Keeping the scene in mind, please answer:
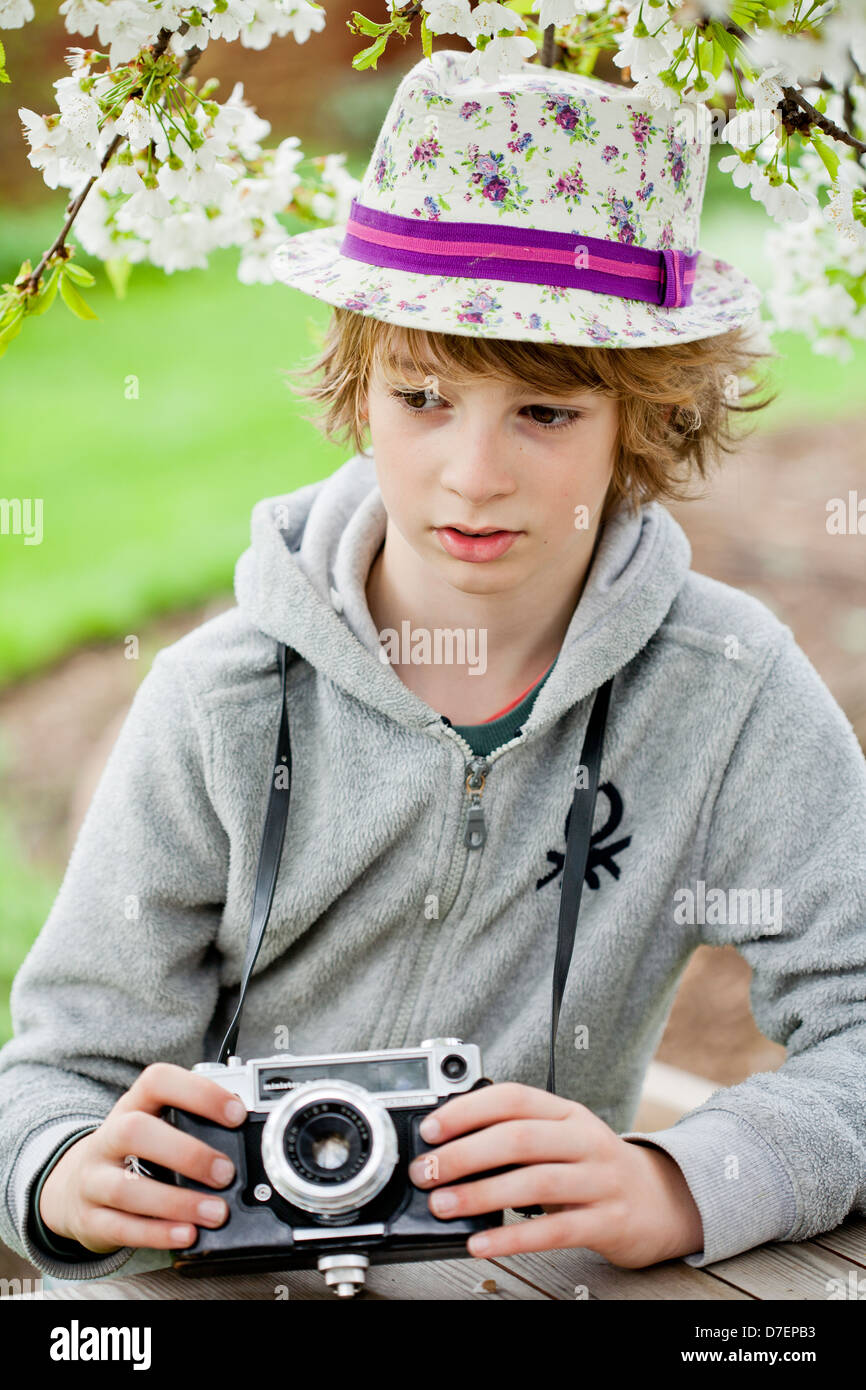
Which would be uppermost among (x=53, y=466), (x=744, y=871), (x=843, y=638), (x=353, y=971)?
(x=53, y=466)

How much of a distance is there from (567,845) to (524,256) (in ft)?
1.74

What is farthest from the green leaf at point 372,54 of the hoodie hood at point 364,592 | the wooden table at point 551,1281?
the wooden table at point 551,1281

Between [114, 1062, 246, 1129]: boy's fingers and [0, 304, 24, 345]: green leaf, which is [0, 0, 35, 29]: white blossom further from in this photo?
[114, 1062, 246, 1129]: boy's fingers

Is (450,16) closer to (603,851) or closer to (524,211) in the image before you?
(524,211)

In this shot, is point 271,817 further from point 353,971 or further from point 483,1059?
point 483,1059

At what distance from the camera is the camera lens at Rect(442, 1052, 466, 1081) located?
1.03m

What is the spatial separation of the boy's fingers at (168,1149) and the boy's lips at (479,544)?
20.6 inches

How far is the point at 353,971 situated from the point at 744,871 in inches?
15.5

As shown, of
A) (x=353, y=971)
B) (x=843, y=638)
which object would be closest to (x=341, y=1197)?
(x=353, y=971)

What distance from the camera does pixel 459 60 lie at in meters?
1.20

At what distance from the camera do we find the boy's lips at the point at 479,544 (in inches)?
46.9

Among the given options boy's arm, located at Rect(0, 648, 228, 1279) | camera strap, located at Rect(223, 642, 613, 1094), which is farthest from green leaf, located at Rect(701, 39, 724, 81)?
boy's arm, located at Rect(0, 648, 228, 1279)

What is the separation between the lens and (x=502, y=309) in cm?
112

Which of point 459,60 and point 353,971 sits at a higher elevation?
point 459,60
